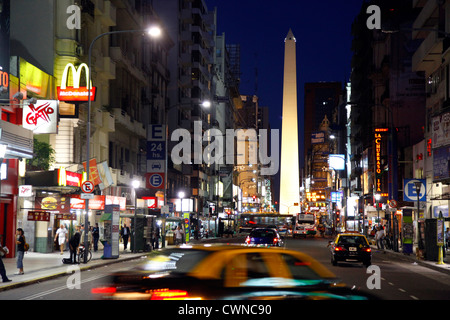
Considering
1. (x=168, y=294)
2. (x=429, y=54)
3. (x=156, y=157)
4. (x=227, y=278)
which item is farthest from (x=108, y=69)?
(x=168, y=294)

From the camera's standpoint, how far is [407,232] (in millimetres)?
43375

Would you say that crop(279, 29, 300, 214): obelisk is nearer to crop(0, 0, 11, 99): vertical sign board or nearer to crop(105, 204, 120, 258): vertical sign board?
crop(105, 204, 120, 258): vertical sign board

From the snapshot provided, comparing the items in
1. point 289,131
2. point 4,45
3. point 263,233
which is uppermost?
point 289,131

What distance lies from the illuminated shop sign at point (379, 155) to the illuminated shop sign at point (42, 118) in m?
40.4

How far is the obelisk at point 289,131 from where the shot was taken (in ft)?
421

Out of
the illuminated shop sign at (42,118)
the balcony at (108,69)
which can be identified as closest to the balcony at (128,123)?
the balcony at (108,69)

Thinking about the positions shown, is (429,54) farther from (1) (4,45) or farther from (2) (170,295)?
(2) (170,295)

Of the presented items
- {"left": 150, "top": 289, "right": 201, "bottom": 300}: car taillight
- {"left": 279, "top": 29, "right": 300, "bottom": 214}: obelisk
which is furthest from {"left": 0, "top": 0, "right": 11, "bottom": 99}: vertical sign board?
{"left": 279, "top": 29, "right": 300, "bottom": 214}: obelisk

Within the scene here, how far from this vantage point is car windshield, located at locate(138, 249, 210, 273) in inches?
414

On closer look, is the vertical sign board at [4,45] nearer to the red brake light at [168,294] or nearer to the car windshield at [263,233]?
the car windshield at [263,233]

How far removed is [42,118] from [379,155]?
1712 inches

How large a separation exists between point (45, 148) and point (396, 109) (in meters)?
44.8

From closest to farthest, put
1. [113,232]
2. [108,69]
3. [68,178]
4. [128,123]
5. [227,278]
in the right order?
1. [227,278]
2. [113,232]
3. [68,178]
4. [108,69]
5. [128,123]

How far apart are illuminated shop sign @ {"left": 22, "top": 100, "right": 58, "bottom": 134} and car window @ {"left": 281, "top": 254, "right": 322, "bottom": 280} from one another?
24617 millimetres
